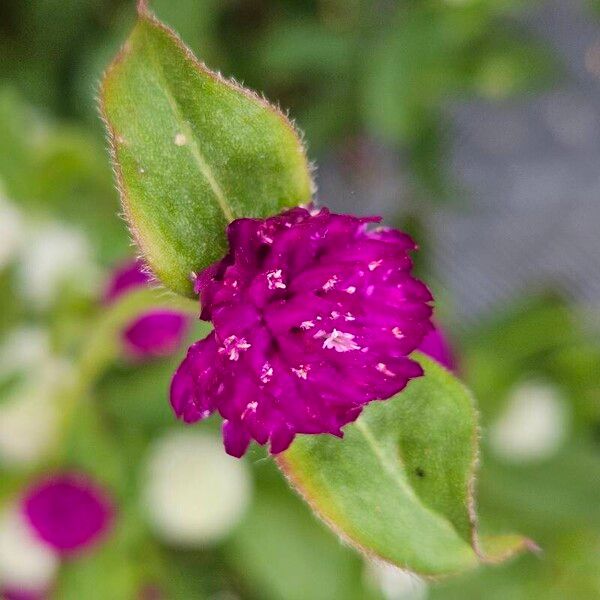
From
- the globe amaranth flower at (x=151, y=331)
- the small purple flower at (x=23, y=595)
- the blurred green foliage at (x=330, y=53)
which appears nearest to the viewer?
the globe amaranth flower at (x=151, y=331)

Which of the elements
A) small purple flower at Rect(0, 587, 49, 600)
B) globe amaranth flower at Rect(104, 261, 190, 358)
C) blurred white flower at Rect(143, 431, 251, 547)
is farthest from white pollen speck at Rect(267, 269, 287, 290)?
small purple flower at Rect(0, 587, 49, 600)

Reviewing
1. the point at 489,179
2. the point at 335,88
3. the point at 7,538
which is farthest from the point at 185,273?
the point at 489,179

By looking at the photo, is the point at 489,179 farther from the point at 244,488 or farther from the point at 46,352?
the point at 46,352

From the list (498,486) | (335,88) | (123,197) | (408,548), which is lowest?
(498,486)

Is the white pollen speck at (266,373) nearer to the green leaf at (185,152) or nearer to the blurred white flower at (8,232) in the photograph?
the green leaf at (185,152)

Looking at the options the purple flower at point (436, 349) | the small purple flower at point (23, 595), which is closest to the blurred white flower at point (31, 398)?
the small purple flower at point (23, 595)

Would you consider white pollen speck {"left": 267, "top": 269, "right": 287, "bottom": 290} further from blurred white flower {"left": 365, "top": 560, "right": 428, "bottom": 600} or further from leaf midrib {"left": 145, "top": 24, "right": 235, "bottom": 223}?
blurred white flower {"left": 365, "top": 560, "right": 428, "bottom": 600}

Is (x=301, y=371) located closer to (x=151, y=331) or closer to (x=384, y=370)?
(x=384, y=370)
